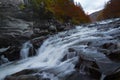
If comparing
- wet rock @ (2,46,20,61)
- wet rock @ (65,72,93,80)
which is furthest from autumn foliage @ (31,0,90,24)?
wet rock @ (65,72,93,80)

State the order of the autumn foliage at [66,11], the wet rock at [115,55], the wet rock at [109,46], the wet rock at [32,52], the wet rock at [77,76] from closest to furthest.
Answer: the wet rock at [77,76] < the wet rock at [115,55] < the wet rock at [109,46] < the wet rock at [32,52] < the autumn foliage at [66,11]

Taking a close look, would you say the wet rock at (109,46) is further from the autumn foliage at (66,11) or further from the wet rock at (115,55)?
the autumn foliage at (66,11)

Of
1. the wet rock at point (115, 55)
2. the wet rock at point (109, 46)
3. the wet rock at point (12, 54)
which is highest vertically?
the wet rock at point (109, 46)

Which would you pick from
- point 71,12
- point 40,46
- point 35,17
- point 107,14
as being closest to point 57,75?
point 40,46

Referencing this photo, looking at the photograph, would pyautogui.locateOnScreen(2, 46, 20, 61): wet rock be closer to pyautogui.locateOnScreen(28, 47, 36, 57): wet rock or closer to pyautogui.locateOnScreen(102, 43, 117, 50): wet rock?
pyautogui.locateOnScreen(28, 47, 36, 57): wet rock

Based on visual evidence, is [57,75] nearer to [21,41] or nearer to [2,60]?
[2,60]

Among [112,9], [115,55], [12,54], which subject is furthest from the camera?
[112,9]

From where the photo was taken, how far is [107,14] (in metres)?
48.2

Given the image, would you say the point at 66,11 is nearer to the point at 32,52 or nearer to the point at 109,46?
the point at 32,52

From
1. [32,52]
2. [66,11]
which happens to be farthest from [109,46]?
[66,11]

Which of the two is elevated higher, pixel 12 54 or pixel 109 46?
pixel 109 46

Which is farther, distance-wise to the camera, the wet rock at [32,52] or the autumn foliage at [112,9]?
the autumn foliage at [112,9]

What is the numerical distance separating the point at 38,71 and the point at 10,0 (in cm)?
2090

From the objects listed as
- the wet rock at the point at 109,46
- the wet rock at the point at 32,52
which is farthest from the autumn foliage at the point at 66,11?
the wet rock at the point at 109,46
